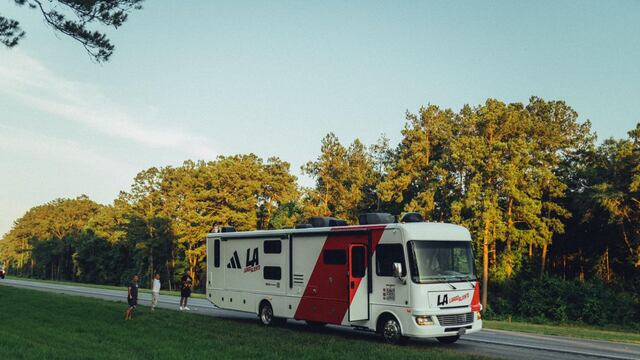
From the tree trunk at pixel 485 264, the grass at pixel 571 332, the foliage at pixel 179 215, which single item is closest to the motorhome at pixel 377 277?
the grass at pixel 571 332

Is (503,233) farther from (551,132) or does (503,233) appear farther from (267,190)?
(267,190)

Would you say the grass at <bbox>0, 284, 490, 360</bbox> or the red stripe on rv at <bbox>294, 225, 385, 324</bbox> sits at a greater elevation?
the red stripe on rv at <bbox>294, 225, 385, 324</bbox>

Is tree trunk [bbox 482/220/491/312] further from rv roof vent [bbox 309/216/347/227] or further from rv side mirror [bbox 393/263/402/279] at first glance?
rv side mirror [bbox 393/263/402/279]

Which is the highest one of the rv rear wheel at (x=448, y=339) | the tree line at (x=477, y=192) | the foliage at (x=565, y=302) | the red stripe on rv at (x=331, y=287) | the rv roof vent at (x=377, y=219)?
the tree line at (x=477, y=192)

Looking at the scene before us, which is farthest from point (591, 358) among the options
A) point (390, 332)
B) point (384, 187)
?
point (384, 187)

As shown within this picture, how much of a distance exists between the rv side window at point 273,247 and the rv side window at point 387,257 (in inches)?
186

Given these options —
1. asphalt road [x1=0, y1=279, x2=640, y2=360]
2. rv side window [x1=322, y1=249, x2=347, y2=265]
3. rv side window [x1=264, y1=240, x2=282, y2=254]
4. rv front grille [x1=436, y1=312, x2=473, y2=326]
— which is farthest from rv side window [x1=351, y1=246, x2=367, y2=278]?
rv side window [x1=264, y1=240, x2=282, y2=254]

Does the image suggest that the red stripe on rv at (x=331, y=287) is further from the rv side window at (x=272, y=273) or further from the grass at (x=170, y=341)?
the rv side window at (x=272, y=273)

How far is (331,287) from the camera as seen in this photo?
17797 millimetres

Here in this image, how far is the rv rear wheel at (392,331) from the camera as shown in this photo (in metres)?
15.8

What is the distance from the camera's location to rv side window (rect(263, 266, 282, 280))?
20188 mm

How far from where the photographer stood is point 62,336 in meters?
16.2

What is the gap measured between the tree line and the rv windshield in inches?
1059

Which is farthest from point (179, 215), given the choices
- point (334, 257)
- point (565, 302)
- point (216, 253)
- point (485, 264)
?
point (334, 257)
